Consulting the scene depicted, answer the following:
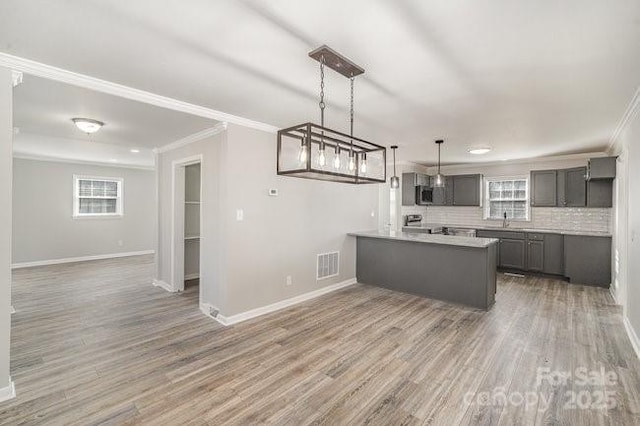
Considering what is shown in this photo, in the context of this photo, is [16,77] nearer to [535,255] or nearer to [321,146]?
[321,146]

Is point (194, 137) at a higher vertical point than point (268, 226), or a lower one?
higher

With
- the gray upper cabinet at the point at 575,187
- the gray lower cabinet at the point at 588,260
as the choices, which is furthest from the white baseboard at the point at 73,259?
the gray upper cabinet at the point at 575,187

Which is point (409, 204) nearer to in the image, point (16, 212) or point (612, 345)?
point (612, 345)

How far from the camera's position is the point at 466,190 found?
23.7ft

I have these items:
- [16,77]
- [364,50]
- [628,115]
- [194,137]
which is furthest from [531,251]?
[16,77]

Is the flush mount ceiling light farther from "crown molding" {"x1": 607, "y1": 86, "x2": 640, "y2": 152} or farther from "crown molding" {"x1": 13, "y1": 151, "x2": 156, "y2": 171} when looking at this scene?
"crown molding" {"x1": 13, "y1": 151, "x2": 156, "y2": 171}

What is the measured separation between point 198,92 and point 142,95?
54 centimetres

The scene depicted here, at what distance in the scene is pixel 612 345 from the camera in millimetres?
3043

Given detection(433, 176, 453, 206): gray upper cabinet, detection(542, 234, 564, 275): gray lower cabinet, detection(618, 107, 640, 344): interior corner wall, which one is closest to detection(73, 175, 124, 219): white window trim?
detection(433, 176, 453, 206): gray upper cabinet

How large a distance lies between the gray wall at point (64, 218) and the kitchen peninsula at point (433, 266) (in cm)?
655

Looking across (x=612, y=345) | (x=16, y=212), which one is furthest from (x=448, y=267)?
(x=16, y=212)

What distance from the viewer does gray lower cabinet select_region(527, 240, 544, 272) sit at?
19.4 ft

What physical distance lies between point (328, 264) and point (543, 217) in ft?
16.2

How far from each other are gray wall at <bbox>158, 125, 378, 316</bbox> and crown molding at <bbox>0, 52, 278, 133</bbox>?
31 cm
